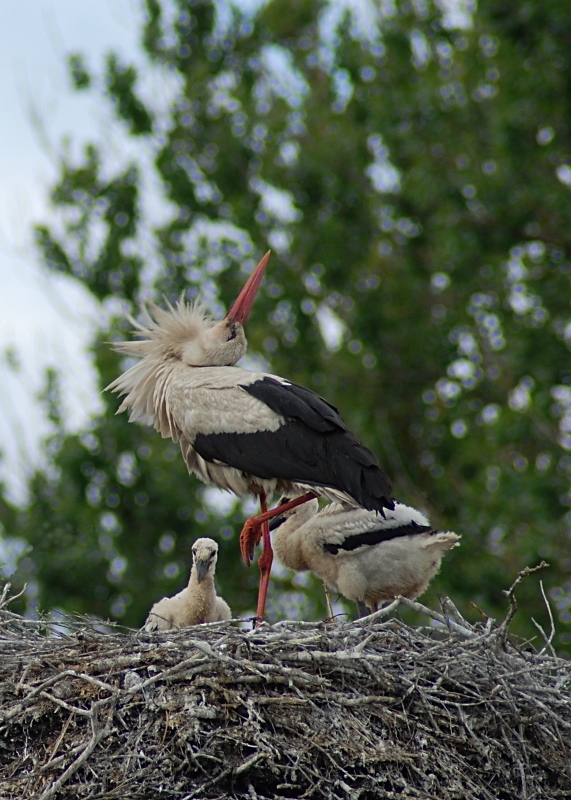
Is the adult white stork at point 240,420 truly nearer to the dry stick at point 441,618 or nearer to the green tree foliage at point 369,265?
the dry stick at point 441,618

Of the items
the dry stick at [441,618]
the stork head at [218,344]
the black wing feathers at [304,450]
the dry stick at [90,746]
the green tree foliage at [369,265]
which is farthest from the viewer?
the green tree foliage at [369,265]

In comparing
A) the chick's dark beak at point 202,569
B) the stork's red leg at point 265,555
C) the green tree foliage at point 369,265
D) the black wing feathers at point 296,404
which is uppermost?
the black wing feathers at point 296,404

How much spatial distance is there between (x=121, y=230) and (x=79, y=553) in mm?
5524

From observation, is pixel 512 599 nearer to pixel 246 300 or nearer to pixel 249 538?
pixel 249 538

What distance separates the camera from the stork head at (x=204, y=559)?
695cm

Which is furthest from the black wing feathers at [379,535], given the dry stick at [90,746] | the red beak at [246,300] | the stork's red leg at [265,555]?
the dry stick at [90,746]

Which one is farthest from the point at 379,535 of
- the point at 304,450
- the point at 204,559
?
the point at 204,559

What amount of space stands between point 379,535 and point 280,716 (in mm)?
1789

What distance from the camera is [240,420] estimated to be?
7086mm

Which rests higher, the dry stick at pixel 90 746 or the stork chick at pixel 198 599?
the dry stick at pixel 90 746

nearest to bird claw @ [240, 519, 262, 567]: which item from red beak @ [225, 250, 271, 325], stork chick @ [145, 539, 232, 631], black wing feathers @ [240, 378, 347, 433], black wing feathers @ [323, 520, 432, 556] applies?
stork chick @ [145, 539, 232, 631]

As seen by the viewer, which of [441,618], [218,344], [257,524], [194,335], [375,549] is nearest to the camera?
[441,618]

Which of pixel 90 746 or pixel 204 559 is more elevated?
pixel 90 746

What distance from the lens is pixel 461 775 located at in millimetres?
5527
